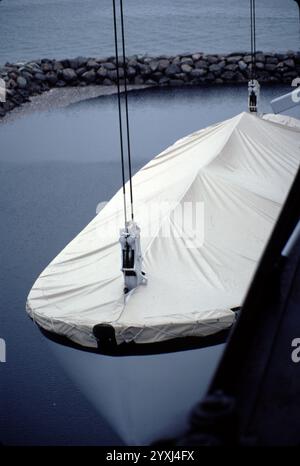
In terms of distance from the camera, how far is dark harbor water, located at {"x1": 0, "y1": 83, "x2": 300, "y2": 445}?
631cm

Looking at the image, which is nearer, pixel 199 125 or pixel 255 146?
pixel 255 146

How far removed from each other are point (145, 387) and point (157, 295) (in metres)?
0.66

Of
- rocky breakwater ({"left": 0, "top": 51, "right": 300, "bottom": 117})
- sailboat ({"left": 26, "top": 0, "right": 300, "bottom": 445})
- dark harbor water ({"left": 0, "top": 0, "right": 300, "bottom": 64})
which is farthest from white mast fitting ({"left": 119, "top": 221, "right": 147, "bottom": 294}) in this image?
dark harbor water ({"left": 0, "top": 0, "right": 300, "bottom": 64})

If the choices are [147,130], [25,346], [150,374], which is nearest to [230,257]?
[150,374]

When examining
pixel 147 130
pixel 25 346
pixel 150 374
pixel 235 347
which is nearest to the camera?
pixel 235 347

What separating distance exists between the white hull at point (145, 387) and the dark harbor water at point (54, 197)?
54cm

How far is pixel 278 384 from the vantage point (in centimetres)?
309

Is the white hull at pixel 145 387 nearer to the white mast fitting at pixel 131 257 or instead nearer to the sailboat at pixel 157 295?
the sailboat at pixel 157 295

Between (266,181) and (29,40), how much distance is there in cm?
1581

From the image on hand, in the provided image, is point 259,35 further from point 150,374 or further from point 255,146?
point 150,374

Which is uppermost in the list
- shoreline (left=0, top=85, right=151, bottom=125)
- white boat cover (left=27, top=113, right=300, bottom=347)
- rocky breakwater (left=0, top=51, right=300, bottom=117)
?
white boat cover (left=27, top=113, right=300, bottom=347)

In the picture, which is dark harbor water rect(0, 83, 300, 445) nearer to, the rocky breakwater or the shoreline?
the shoreline

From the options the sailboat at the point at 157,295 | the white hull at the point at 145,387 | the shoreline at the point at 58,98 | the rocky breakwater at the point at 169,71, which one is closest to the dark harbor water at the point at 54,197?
the shoreline at the point at 58,98

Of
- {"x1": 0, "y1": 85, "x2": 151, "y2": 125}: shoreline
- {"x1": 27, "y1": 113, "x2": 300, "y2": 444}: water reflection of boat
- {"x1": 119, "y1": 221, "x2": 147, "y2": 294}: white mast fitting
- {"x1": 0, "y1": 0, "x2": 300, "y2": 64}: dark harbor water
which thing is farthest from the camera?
{"x1": 0, "y1": 0, "x2": 300, "y2": 64}: dark harbor water
